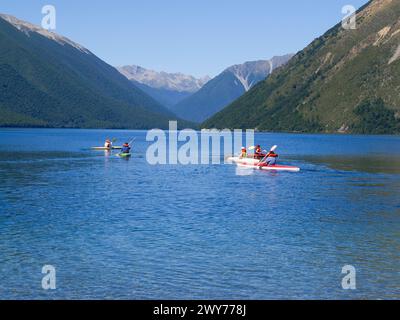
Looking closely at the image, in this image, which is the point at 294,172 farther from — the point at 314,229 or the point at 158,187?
the point at 314,229

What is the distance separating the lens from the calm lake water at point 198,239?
35.4 m

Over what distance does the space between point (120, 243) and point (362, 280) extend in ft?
59.9

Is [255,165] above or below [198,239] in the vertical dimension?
above

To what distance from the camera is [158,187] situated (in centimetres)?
8869

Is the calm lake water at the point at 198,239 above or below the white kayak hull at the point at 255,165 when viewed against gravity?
below

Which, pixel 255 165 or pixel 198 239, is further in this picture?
pixel 255 165

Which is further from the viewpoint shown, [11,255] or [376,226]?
[376,226]

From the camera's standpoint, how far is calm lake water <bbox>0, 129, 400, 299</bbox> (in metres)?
35.4

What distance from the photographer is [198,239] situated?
48125 mm

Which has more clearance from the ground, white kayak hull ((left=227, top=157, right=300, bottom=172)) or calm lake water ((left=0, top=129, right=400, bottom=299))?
white kayak hull ((left=227, top=157, right=300, bottom=172))

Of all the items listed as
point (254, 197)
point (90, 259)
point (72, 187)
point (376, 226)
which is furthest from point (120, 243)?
point (72, 187)

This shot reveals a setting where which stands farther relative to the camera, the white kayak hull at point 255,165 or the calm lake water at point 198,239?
the white kayak hull at point 255,165

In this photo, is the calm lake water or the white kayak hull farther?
the white kayak hull
